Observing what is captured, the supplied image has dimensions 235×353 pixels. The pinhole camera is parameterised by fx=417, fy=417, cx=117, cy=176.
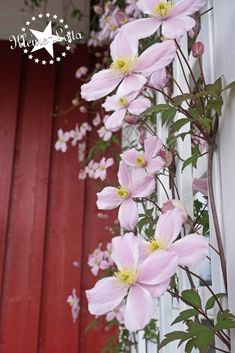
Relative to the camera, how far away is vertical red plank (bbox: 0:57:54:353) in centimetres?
183

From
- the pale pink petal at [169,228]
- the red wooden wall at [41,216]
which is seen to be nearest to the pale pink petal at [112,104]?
the pale pink petal at [169,228]

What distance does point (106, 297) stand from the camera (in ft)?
1.34

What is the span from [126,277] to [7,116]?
181 cm

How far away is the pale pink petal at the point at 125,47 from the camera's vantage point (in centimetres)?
53

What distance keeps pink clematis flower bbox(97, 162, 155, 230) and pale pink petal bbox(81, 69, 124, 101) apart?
5.3 inches

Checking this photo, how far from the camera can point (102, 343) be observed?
185 cm

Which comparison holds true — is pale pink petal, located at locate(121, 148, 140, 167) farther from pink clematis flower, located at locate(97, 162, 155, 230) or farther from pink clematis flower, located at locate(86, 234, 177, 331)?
pink clematis flower, located at locate(86, 234, 177, 331)

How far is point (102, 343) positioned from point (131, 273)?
1586 mm

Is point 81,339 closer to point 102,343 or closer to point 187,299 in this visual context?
point 102,343

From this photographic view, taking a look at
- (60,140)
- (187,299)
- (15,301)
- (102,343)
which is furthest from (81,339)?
(187,299)

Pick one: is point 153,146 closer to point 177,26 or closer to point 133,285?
point 177,26

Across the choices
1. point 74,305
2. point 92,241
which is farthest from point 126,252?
point 92,241

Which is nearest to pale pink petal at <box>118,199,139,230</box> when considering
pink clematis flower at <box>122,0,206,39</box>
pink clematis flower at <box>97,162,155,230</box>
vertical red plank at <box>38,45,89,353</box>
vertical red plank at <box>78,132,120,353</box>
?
pink clematis flower at <box>97,162,155,230</box>

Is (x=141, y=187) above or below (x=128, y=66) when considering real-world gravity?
below
